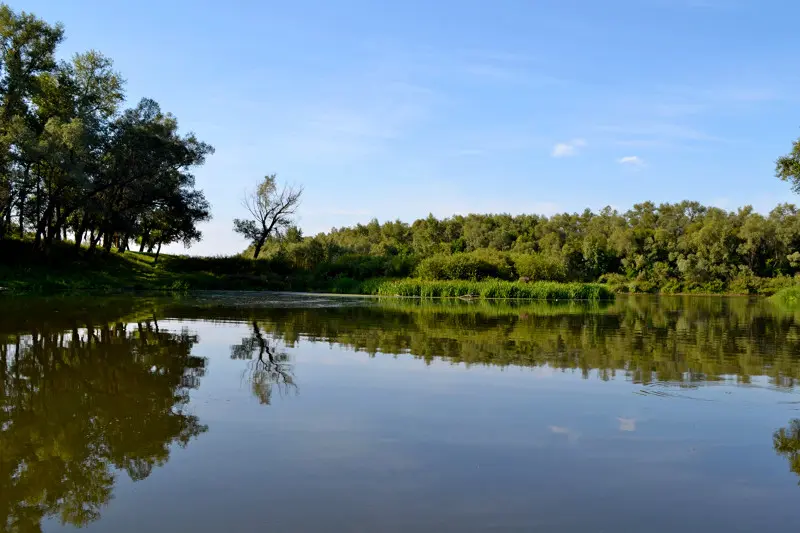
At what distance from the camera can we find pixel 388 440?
6.19 metres

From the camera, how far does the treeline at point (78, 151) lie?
37.2 meters

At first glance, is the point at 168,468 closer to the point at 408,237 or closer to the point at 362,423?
the point at 362,423

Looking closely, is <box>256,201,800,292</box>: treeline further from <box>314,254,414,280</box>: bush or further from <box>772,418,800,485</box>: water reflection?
<box>772,418,800,485</box>: water reflection

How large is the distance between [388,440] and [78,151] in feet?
122

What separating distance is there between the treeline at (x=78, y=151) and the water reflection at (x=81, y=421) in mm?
29690

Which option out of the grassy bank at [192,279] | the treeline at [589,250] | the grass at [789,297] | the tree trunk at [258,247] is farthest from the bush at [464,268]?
the grass at [789,297]

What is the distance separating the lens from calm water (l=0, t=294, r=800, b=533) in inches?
176

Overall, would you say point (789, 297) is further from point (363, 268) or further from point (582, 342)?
point (582, 342)

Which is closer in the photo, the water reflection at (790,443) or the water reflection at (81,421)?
the water reflection at (81,421)

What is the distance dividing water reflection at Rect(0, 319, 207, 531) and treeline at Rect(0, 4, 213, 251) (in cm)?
2969

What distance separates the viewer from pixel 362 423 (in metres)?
6.84

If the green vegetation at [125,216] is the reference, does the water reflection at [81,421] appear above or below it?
below

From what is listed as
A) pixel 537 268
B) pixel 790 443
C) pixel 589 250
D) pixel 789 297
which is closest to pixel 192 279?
pixel 537 268

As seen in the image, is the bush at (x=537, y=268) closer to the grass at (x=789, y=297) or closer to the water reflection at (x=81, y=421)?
the grass at (x=789, y=297)
